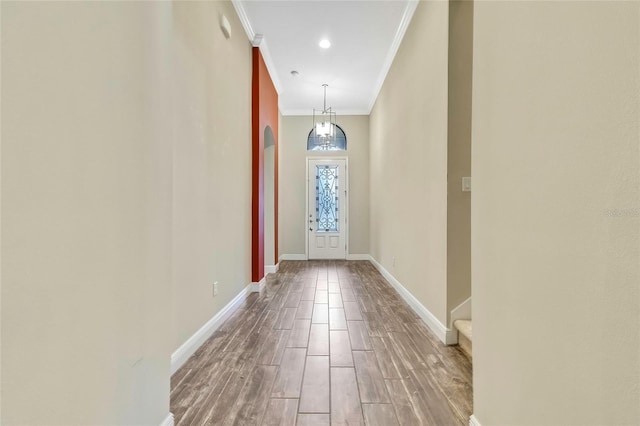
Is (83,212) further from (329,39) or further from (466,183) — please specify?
(329,39)

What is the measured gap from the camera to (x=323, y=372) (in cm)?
198

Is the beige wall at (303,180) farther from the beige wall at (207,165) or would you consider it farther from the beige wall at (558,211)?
the beige wall at (558,211)

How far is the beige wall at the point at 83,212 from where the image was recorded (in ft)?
2.29

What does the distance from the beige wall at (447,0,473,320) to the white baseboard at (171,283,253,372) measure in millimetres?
1981

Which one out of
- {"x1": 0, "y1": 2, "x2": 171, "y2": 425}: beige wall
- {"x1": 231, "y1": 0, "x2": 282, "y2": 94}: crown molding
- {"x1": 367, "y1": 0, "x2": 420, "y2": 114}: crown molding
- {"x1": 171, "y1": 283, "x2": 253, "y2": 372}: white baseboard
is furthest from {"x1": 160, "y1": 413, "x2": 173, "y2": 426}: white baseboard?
{"x1": 367, "y1": 0, "x2": 420, "y2": 114}: crown molding

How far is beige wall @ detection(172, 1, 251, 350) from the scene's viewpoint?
6.81 feet

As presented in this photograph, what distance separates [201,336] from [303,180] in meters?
4.87

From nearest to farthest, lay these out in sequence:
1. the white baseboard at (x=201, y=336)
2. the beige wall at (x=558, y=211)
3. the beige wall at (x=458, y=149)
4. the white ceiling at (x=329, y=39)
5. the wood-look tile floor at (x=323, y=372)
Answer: the beige wall at (x=558, y=211), the wood-look tile floor at (x=323, y=372), the white baseboard at (x=201, y=336), the beige wall at (x=458, y=149), the white ceiling at (x=329, y=39)

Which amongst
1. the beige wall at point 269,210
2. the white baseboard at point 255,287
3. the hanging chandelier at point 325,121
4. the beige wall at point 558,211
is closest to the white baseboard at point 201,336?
the white baseboard at point 255,287

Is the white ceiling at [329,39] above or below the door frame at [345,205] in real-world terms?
above

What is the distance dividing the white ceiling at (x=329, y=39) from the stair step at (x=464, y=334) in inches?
125

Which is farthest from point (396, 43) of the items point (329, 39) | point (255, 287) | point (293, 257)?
point (293, 257)

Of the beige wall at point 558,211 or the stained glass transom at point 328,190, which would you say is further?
the stained glass transom at point 328,190

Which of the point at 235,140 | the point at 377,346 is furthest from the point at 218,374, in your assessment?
the point at 235,140
